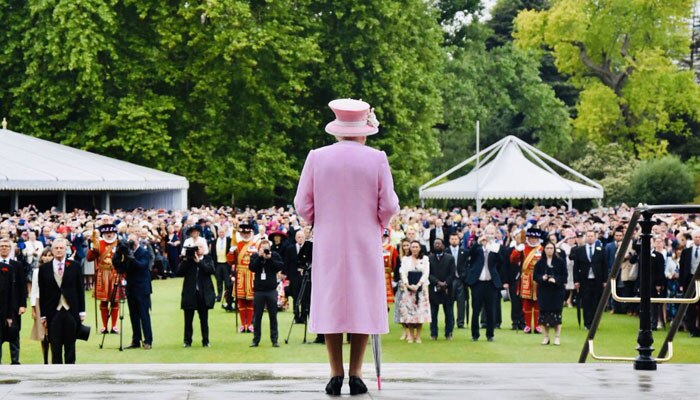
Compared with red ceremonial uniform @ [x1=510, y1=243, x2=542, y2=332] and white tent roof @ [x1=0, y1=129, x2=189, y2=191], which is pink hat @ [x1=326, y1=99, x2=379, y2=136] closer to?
Answer: red ceremonial uniform @ [x1=510, y1=243, x2=542, y2=332]

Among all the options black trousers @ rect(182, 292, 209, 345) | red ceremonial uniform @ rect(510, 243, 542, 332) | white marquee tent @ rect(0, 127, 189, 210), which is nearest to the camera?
black trousers @ rect(182, 292, 209, 345)

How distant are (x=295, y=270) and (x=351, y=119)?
14.1 metres

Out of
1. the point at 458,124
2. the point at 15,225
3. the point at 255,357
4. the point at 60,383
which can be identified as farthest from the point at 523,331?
the point at 458,124

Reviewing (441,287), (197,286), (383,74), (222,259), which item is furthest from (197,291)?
(383,74)

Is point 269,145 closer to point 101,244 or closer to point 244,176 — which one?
point 244,176

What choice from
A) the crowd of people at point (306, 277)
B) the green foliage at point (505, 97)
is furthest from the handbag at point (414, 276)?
the green foliage at point (505, 97)

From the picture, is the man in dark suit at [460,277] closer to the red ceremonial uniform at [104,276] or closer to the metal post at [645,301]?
the red ceremonial uniform at [104,276]

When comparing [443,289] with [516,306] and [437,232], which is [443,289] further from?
[437,232]

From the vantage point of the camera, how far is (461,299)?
23125 millimetres

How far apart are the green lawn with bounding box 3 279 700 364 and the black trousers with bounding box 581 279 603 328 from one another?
0.31 meters

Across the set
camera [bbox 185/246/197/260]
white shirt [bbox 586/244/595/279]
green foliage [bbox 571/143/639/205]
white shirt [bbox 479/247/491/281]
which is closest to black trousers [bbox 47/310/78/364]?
camera [bbox 185/246/197/260]

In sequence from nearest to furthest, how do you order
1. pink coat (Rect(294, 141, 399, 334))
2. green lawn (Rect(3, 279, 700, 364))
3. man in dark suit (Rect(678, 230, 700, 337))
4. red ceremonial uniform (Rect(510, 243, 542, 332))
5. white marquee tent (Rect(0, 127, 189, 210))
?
pink coat (Rect(294, 141, 399, 334)) < green lawn (Rect(3, 279, 700, 364)) < red ceremonial uniform (Rect(510, 243, 542, 332)) < man in dark suit (Rect(678, 230, 700, 337)) < white marquee tent (Rect(0, 127, 189, 210))

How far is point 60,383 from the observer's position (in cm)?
855

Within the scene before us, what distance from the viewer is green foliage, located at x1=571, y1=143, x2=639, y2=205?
203ft
